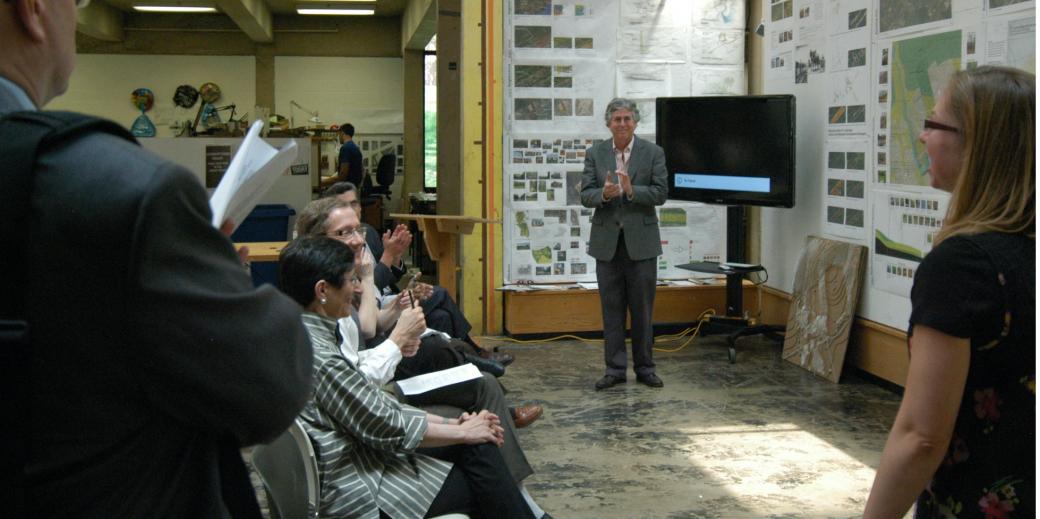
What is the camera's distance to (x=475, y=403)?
3.22 meters

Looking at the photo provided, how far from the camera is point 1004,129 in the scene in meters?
1.46

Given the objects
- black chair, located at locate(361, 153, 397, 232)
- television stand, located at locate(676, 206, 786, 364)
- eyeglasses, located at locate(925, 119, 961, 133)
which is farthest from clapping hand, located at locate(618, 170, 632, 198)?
black chair, located at locate(361, 153, 397, 232)

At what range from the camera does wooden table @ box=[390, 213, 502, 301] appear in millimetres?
5895

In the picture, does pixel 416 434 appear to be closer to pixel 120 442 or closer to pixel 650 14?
pixel 120 442

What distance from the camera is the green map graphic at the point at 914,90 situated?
4906 millimetres

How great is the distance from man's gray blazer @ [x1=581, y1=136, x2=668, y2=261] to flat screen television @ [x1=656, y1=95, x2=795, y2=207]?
3.40 feet

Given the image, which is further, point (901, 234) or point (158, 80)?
point (158, 80)

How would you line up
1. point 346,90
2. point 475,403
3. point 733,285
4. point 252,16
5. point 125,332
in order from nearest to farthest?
point 125,332 < point 475,403 < point 733,285 < point 252,16 < point 346,90

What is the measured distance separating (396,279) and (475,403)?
2.11m

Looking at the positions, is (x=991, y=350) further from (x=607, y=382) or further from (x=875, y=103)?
(x=875, y=103)

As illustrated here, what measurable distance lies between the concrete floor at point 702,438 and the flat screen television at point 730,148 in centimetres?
110

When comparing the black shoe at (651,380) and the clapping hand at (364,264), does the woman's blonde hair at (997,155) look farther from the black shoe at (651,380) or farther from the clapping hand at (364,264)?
the black shoe at (651,380)

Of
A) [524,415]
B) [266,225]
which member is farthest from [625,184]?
[266,225]

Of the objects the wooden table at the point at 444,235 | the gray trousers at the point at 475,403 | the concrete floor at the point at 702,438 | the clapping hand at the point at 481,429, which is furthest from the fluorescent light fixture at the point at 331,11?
the clapping hand at the point at 481,429
